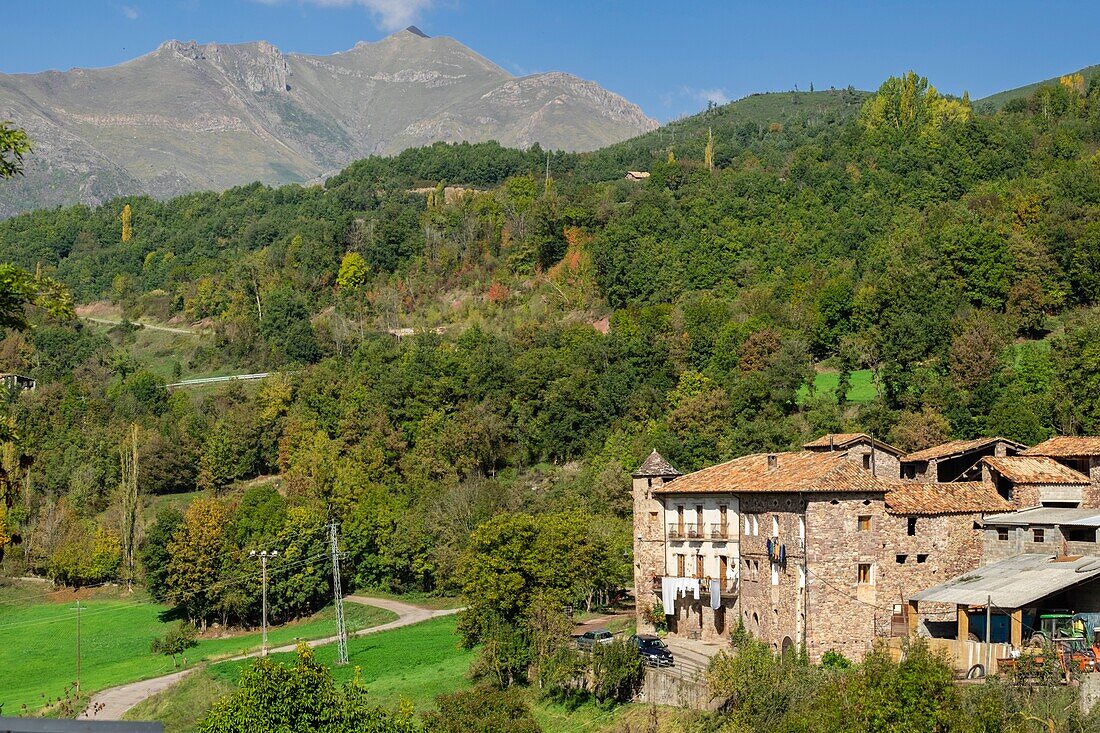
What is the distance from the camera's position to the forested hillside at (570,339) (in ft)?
240

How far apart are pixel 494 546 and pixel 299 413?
48468 mm

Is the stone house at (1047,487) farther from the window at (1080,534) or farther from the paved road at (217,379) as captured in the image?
the paved road at (217,379)

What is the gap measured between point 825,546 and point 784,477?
3790mm

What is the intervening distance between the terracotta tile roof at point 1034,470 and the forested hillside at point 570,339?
12.1 metres

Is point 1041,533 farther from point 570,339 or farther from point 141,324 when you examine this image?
point 141,324

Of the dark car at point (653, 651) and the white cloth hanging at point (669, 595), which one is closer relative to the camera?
the dark car at point (653, 651)

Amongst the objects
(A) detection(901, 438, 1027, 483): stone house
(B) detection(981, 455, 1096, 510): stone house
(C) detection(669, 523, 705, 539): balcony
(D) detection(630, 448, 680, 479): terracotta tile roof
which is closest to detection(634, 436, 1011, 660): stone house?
(C) detection(669, 523, 705, 539): balcony

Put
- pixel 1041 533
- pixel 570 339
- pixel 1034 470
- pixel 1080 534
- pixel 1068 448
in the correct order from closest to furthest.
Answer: pixel 1080 534, pixel 1041 533, pixel 1034 470, pixel 1068 448, pixel 570 339

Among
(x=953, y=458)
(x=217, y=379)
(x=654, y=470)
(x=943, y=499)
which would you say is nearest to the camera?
(x=943, y=499)

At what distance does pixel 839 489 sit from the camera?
43688 millimetres

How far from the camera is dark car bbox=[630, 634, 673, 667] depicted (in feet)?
150

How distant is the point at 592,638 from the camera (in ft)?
168

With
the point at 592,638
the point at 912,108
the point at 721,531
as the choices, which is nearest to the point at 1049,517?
the point at 721,531

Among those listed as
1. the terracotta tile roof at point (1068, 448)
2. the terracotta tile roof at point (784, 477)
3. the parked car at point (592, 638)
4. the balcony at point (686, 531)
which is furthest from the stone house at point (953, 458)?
the parked car at point (592, 638)
